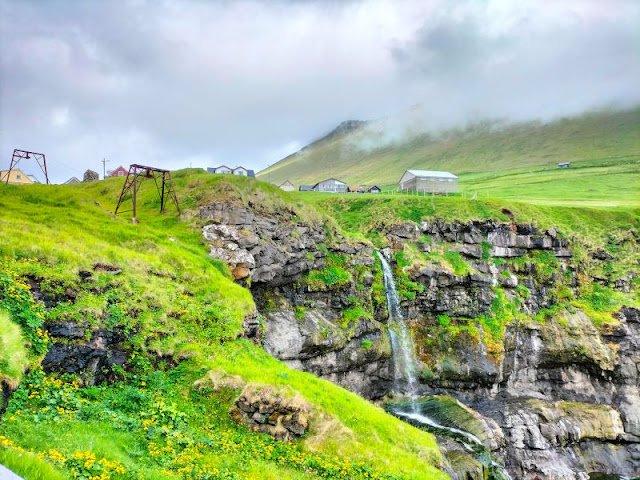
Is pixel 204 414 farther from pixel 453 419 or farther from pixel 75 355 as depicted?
pixel 453 419

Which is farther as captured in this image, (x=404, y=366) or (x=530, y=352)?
(x=530, y=352)

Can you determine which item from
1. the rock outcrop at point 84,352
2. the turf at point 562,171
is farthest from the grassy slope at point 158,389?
the turf at point 562,171

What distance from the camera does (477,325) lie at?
4834 centimetres

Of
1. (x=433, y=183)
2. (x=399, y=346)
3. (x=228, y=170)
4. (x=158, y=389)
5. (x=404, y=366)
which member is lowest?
(x=404, y=366)

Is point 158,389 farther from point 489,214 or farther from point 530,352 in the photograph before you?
point 489,214

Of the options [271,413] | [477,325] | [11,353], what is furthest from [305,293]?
[11,353]

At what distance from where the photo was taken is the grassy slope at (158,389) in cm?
1240

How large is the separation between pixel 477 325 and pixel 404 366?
36.0 ft

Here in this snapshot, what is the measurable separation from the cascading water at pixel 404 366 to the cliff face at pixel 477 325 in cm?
114

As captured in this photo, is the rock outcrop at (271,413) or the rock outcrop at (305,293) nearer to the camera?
the rock outcrop at (271,413)

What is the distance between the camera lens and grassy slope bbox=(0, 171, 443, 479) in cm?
1240

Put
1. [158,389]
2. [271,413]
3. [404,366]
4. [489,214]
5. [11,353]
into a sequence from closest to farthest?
1. [11,353]
2. [158,389]
3. [271,413]
4. [404,366]
5. [489,214]

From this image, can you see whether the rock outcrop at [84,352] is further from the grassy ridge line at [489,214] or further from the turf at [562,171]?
the turf at [562,171]

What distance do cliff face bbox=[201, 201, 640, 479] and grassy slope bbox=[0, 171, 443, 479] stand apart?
10.1 meters
